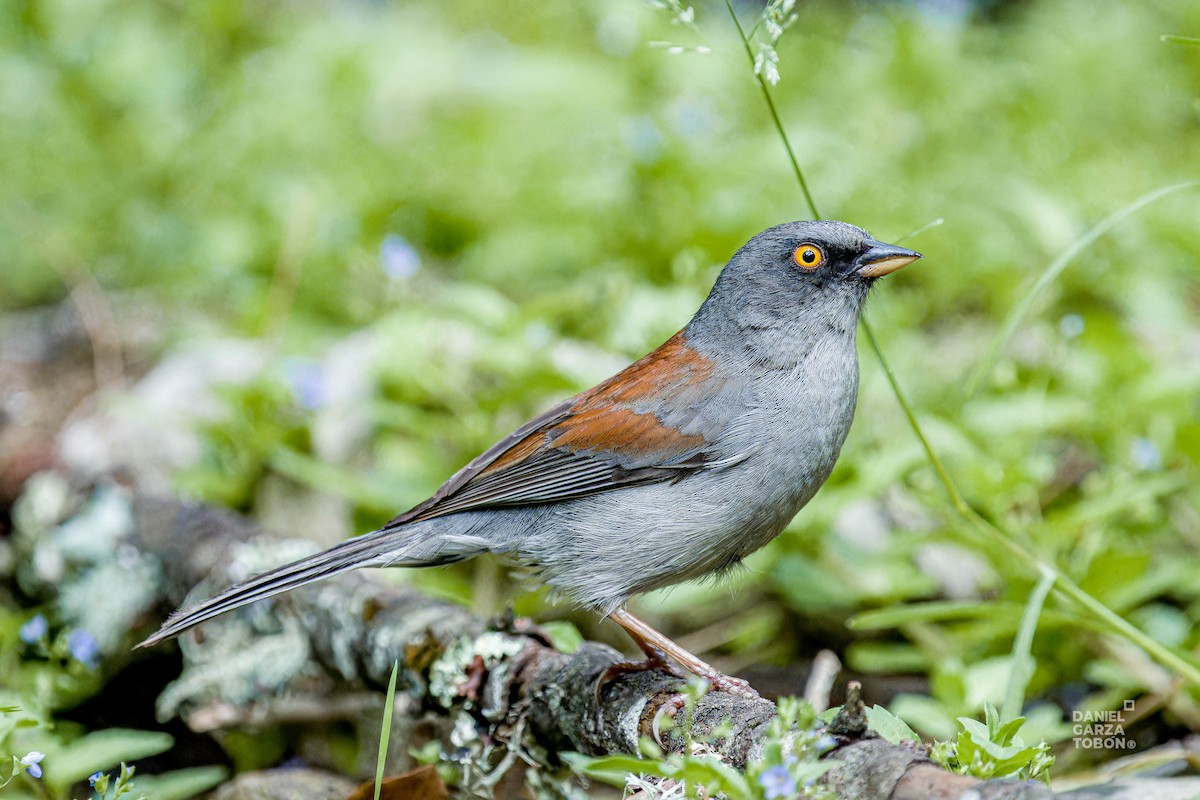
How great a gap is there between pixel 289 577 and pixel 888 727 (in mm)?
1574

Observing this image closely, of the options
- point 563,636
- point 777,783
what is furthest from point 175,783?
point 777,783

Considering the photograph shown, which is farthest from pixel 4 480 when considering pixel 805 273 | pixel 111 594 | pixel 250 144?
pixel 805 273

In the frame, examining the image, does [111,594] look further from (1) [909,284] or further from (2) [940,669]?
(1) [909,284]

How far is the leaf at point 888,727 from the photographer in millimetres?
2180

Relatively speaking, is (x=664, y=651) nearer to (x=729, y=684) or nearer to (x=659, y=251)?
(x=729, y=684)

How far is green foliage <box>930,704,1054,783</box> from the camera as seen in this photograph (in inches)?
82.0

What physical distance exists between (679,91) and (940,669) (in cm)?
494

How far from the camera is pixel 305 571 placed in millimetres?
3000

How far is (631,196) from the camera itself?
579 cm

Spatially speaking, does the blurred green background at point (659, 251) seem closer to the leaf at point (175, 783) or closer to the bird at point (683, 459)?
the bird at point (683, 459)

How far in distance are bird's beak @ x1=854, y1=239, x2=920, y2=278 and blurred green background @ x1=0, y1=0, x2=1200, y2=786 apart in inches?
28.4

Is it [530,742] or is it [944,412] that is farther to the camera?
[944,412]

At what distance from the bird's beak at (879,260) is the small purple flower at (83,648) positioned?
2462 millimetres

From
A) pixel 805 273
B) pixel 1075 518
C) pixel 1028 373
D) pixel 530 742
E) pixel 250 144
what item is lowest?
pixel 530 742
